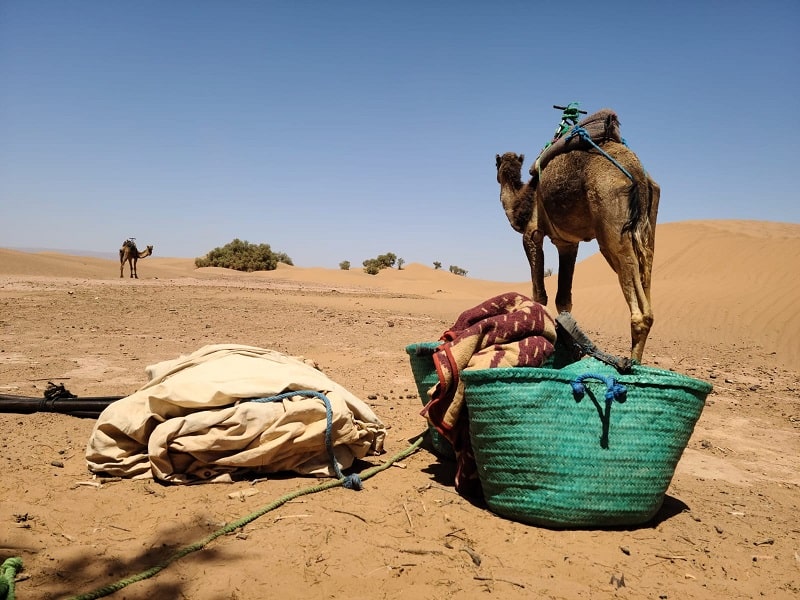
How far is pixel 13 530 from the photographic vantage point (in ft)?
8.82

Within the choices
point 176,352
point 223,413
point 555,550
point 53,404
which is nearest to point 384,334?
point 176,352

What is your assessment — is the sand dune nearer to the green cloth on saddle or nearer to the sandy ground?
the sandy ground

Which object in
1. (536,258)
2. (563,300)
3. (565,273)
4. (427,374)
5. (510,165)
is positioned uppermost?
(510,165)

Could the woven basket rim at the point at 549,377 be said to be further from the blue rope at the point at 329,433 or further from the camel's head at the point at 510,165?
the camel's head at the point at 510,165

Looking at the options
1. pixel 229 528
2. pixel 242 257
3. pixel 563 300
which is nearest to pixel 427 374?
pixel 229 528

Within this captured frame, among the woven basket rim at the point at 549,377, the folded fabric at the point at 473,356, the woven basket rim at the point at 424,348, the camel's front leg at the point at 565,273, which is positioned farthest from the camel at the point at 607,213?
the woven basket rim at the point at 424,348

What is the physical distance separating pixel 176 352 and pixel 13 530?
4.93 m

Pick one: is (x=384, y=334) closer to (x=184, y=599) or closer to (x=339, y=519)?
(x=339, y=519)

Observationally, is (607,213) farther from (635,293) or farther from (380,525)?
(380,525)

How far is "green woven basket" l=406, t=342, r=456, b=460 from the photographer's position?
12.3 ft

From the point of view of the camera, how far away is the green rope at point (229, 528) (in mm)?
2210

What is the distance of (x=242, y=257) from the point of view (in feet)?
122

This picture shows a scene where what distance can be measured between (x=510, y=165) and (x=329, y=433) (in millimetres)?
3216

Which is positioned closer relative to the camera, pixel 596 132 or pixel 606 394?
pixel 606 394
